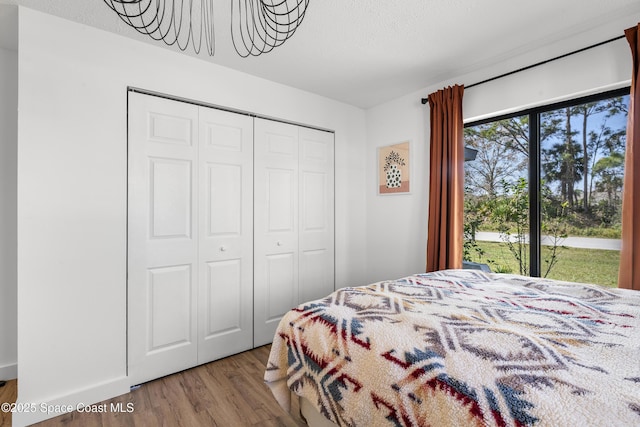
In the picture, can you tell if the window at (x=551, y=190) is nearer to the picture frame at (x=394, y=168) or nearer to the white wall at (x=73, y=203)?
the picture frame at (x=394, y=168)

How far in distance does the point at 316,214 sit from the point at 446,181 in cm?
132

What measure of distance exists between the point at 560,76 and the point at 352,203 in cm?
213

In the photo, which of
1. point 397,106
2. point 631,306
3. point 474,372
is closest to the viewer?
point 474,372

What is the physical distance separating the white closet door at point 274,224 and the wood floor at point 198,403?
56 centimetres

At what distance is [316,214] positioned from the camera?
10.9ft

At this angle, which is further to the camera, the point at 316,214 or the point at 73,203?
the point at 316,214

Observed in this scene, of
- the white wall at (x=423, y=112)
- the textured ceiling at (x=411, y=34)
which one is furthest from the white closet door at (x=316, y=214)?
the textured ceiling at (x=411, y=34)

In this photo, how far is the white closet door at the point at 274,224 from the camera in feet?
9.41

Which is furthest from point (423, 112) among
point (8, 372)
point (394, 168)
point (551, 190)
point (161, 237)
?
point (8, 372)

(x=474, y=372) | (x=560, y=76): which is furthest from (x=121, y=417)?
(x=560, y=76)

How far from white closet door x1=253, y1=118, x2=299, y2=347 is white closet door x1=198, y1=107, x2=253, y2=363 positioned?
81 mm

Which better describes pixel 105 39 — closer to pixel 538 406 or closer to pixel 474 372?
pixel 474 372

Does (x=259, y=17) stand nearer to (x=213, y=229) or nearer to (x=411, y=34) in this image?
(x=411, y=34)

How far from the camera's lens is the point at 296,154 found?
3.14 metres
